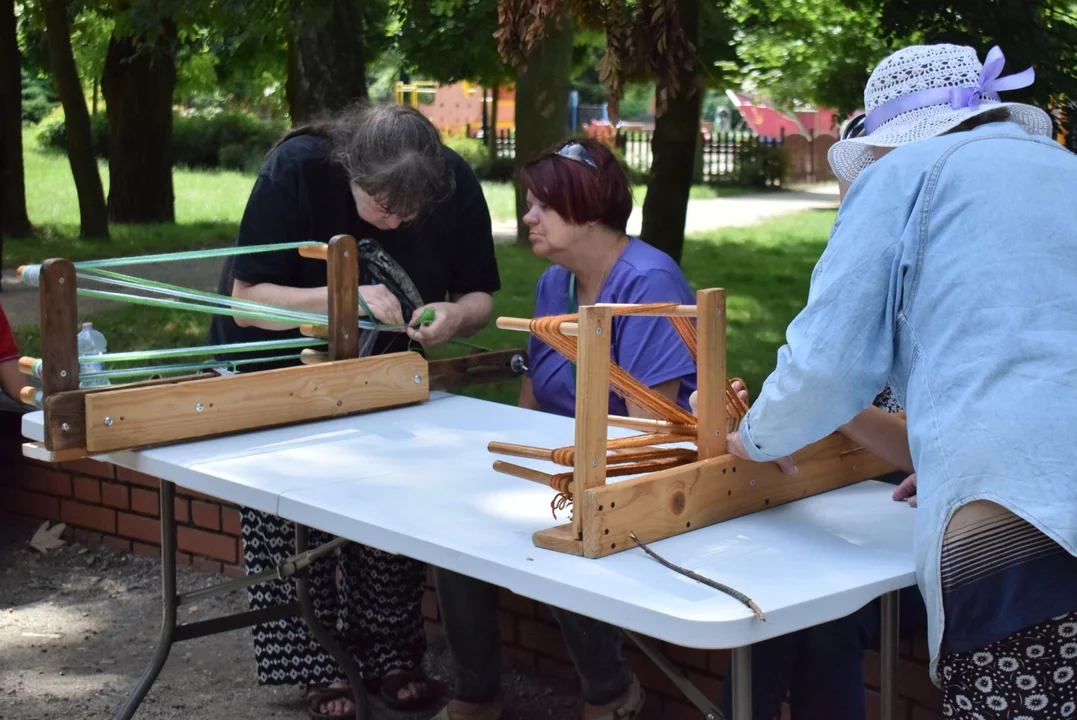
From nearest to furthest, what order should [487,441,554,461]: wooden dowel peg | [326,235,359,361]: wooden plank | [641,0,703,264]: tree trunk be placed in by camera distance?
[487,441,554,461]: wooden dowel peg, [326,235,359,361]: wooden plank, [641,0,703,264]: tree trunk

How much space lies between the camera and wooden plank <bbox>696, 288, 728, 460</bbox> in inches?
74.9

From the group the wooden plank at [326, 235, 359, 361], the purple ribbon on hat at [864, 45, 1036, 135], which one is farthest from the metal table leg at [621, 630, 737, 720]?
the wooden plank at [326, 235, 359, 361]

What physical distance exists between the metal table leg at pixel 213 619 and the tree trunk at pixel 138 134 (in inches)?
356

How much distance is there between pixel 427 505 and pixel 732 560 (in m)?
0.52

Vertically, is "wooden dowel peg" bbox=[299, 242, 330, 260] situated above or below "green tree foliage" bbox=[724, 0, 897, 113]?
below

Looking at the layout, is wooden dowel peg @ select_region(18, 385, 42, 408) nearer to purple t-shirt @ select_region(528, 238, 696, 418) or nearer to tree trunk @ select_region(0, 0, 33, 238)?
purple t-shirt @ select_region(528, 238, 696, 418)

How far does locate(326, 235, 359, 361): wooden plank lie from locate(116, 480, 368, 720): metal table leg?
411mm

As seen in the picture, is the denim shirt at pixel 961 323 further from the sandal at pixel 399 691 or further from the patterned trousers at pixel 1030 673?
the sandal at pixel 399 691

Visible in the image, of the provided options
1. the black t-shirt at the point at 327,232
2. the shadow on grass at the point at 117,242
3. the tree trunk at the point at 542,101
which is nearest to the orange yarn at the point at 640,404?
the black t-shirt at the point at 327,232

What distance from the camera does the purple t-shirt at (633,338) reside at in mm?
2543

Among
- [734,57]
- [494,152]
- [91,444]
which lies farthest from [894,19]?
[494,152]

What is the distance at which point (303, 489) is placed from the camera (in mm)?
2102

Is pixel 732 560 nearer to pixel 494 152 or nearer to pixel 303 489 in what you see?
pixel 303 489

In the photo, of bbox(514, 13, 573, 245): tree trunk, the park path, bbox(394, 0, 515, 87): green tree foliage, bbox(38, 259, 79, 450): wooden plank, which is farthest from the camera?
bbox(514, 13, 573, 245): tree trunk
